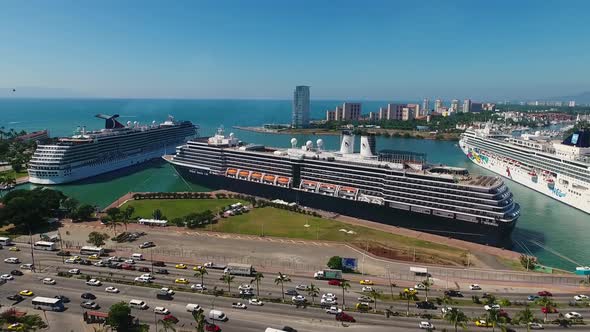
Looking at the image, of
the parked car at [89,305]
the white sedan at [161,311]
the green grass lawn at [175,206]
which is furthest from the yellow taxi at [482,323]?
the green grass lawn at [175,206]

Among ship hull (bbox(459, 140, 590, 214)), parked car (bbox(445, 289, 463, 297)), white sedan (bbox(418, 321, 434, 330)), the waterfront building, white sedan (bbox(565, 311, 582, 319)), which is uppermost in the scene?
the waterfront building

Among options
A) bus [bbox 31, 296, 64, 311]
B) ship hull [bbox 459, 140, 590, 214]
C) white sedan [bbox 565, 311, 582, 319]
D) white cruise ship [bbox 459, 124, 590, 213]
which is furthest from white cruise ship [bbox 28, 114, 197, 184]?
white cruise ship [bbox 459, 124, 590, 213]

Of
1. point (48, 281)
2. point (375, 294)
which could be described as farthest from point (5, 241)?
point (375, 294)

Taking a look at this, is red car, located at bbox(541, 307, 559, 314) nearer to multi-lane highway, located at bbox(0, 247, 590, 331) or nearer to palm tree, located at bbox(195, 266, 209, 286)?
multi-lane highway, located at bbox(0, 247, 590, 331)

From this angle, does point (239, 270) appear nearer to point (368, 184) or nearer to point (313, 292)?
point (313, 292)

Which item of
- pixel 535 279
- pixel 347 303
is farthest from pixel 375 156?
pixel 347 303
